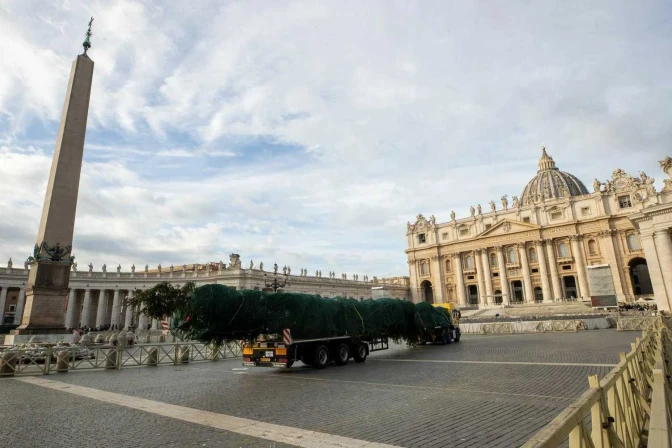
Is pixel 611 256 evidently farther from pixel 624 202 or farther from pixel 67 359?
pixel 67 359

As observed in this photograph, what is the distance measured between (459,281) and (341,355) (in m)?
67.8

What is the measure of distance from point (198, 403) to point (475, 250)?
7591cm

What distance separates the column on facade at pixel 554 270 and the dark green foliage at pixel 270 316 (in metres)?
60.1

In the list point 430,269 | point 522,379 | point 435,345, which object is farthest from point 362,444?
point 430,269

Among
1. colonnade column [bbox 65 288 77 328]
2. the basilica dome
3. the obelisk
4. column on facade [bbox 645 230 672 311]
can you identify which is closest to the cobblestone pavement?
the obelisk

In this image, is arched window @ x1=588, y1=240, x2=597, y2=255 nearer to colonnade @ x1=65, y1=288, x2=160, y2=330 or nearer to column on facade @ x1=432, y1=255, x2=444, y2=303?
column on facade @ x1=432, y1=255, x2=444, y2=303

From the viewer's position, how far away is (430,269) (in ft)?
282

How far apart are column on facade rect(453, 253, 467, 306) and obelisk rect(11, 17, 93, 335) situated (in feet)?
230

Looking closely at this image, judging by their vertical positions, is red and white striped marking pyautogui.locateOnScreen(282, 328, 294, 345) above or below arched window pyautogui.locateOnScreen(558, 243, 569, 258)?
below

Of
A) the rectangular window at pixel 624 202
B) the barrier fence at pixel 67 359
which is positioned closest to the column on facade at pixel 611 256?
the rectangular window at pixel 624 202

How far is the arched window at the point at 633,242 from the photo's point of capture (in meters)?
62.5

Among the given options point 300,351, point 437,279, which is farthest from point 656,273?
point 437,279

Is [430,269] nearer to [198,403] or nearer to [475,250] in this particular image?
[475,250]

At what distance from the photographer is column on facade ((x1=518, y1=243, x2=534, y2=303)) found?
69438mm
